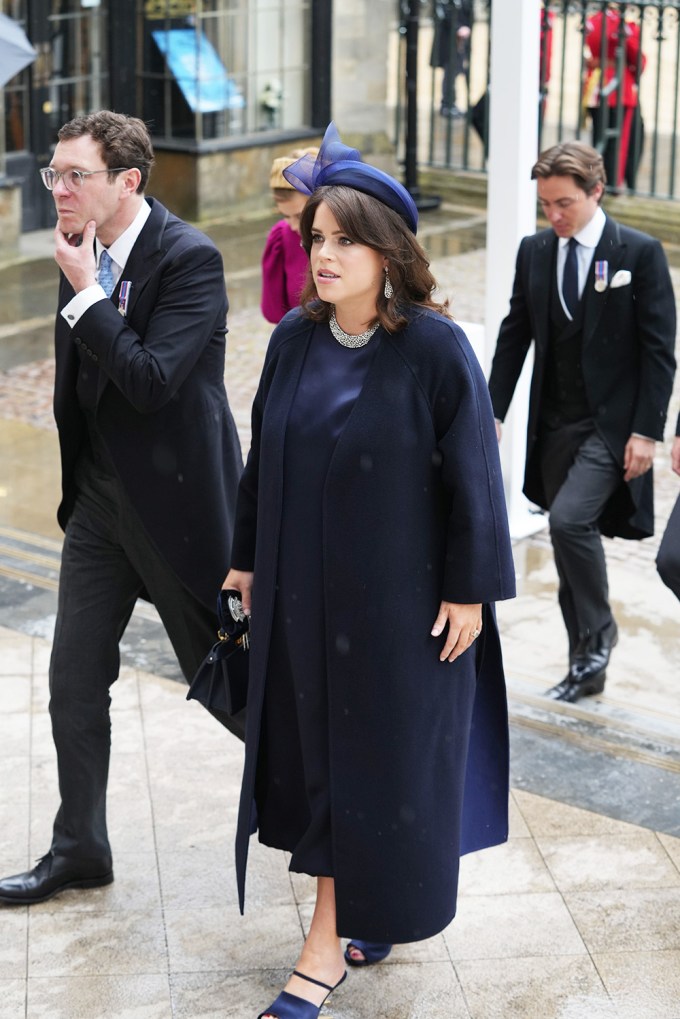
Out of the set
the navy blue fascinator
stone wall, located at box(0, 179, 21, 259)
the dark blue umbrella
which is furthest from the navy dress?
stone wall, located at box(0, 179, 21, 259)

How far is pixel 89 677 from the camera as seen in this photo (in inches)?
166

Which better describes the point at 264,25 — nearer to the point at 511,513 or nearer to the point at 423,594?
the point at 511,513

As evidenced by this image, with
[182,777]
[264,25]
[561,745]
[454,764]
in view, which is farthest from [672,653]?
[264,25]

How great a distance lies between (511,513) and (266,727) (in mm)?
3885

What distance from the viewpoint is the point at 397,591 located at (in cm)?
358

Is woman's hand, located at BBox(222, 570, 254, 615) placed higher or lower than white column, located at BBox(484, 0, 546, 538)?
lower

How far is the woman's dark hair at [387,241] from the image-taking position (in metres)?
3.50

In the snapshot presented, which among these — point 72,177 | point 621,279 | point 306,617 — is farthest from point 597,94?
point 306,617

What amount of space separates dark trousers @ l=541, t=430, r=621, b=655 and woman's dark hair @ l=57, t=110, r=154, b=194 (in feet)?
7.26

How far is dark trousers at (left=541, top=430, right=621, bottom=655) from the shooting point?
5695 mm

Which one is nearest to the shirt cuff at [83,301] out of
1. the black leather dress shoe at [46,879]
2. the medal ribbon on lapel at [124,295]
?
the medal ribbon on lapel at [124,295]

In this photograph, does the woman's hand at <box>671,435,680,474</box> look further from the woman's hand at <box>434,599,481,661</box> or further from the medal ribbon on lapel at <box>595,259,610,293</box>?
the medal ribbon on lapel at <box>595,259,610,293</box>

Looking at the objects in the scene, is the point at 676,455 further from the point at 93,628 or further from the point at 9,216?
the point at 9,216

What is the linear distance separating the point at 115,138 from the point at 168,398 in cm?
66
